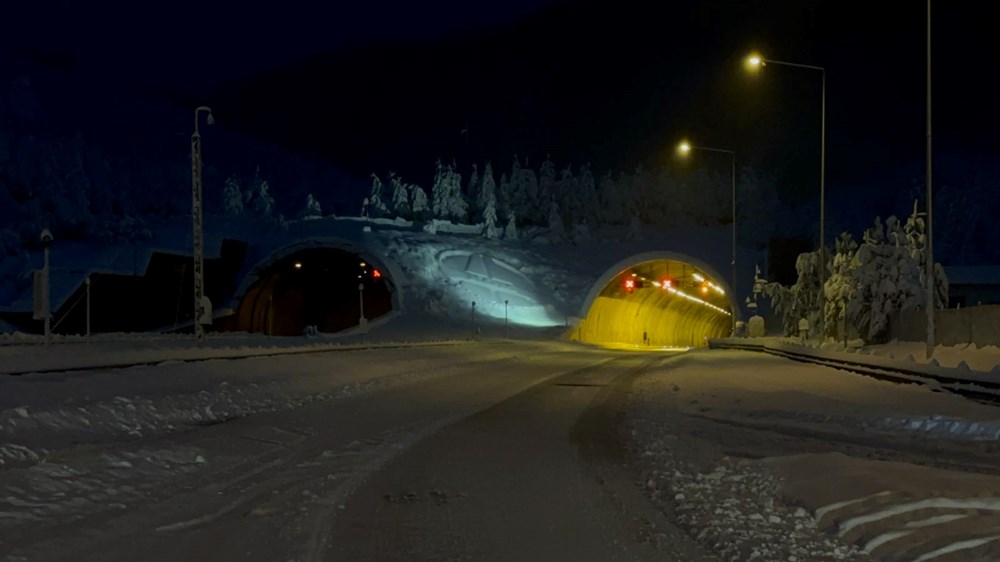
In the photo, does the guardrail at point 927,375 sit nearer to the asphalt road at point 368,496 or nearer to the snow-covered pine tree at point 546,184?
the asphalt road at point 368,496

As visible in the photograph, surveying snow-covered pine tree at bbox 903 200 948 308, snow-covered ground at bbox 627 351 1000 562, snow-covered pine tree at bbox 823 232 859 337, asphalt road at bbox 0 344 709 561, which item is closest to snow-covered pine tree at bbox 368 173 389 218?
snow-covered pine tree at bbox 823 232 859 337

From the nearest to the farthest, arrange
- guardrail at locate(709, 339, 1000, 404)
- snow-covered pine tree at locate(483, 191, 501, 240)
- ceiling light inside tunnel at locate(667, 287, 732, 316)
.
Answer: guardrail at locate(709, 339, 1000, 404) → ceiling light inside tunnel at locate(667, 287, 732, 316) → snow-covered pine tree at locate(483, 191, 501, 240)

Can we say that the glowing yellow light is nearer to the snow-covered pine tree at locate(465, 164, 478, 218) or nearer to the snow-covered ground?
the snow-covered ground

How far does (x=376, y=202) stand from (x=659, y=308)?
3270 cm

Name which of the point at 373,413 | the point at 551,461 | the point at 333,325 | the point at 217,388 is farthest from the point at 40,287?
the point at 333,325

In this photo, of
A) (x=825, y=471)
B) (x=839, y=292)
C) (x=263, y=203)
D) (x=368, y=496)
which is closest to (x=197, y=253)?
(x=368, y=496)

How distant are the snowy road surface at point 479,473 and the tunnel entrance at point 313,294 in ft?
178

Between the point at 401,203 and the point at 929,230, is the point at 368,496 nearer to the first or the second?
the point at 929,230

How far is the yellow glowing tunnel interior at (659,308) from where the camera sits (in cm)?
7875

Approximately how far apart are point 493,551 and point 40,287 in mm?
19980

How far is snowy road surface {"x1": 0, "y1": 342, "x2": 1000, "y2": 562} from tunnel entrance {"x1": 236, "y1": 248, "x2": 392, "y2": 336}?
54.2m

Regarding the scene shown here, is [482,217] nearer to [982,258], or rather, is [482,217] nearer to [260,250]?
[260,250]

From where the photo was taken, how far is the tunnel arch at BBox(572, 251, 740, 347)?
74625mm

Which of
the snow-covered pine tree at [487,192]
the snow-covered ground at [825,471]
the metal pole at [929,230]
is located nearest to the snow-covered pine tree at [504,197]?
the snow-covered pine tree at [487,192]
